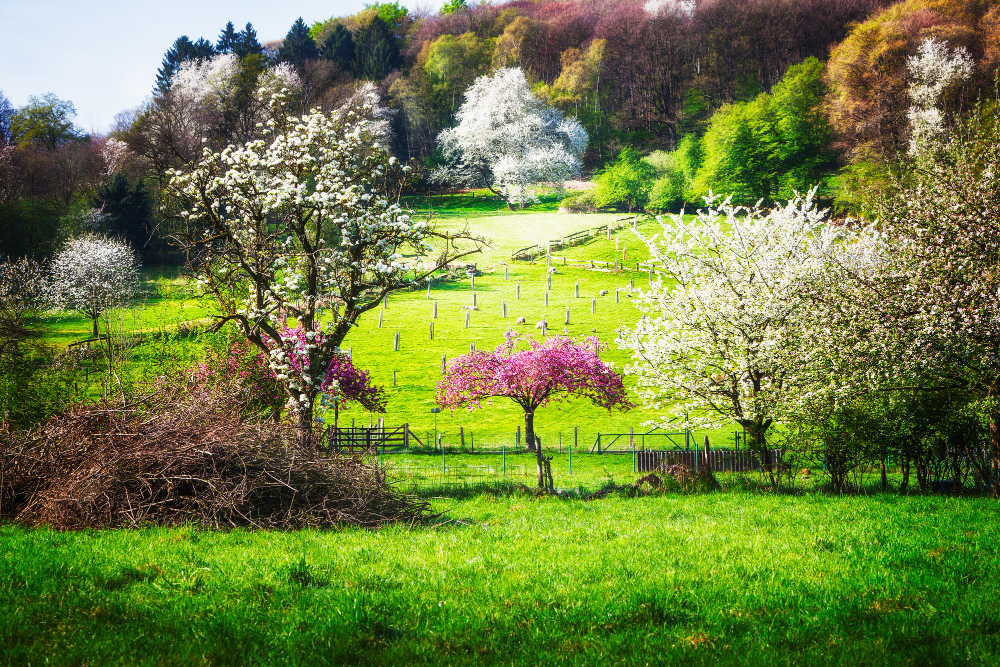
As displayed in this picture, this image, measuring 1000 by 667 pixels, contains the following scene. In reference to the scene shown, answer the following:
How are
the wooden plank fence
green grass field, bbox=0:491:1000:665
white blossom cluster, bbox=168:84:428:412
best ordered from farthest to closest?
the wooden plank fence < white blossom cluster, bbox=168:84:428:412 < green grass field, bbox=0:491:1000:665

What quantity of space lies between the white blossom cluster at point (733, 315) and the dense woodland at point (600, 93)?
21.1 metres

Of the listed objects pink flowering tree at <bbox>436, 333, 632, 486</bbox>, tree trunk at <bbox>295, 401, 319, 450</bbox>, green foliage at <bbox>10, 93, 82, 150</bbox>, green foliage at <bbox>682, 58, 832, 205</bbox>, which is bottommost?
pink flowering tree at <bbox>436, 333, 632, 486</bbox>

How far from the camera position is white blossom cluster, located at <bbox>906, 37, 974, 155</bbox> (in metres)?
65.2

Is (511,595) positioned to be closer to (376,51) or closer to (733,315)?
(733,315)

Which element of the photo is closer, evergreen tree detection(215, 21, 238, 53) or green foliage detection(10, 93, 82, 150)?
green foliage detection(10, 93, 82, 150)

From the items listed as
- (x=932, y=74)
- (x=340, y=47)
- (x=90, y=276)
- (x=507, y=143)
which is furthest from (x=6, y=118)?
(x=932, y=74)

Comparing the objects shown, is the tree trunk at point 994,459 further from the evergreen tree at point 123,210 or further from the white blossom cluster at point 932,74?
the evergreen tree at point 123,210

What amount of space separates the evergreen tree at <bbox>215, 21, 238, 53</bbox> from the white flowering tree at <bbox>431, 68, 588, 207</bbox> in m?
34.3

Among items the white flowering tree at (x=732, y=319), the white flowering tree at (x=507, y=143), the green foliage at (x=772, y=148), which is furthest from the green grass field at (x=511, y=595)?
the white flowering tree at (x=507, y=143)

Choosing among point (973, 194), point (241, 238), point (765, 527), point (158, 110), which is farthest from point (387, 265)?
point (158, 110)

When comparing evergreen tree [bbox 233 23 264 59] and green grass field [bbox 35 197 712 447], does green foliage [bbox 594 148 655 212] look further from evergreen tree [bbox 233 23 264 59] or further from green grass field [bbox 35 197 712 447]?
evergreen tree [bbox 233 23 264 59]

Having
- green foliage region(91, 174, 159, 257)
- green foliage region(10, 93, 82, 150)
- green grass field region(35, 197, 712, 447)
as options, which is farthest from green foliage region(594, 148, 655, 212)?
green foliage region(10, 93, 82, 150)

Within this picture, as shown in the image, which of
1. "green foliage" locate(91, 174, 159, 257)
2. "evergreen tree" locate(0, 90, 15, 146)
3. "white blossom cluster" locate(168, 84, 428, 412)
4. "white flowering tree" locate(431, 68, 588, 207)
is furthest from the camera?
"white flowering tree" locate(431, 68, 588, 207)

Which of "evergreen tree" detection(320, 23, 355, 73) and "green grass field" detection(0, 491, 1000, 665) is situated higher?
"evergreen tree" detection(320, 23, 355, 73)
